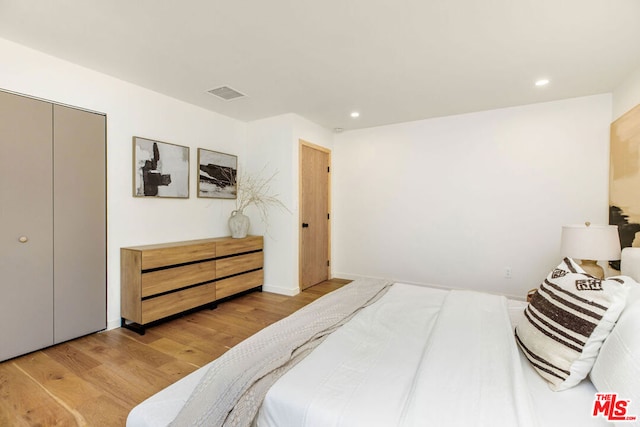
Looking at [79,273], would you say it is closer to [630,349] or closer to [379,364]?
[379,364]

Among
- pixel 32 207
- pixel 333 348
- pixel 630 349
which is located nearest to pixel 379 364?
pixel 333 348

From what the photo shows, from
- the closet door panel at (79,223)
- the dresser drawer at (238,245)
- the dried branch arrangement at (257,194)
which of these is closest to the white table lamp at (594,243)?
the dried branch arrangement at (257,194)

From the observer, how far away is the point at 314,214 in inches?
170

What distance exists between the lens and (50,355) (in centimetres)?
226

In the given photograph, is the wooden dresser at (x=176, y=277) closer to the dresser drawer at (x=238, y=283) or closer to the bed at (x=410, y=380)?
the dresser drawer at (x=238, y=283)

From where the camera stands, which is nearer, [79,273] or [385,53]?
[385,53]

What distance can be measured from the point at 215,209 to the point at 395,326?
302 centimetres

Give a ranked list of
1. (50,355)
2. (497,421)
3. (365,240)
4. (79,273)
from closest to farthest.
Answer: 1. (497,421)
2. (50,355)
3. (79,273)
4. (365,240)

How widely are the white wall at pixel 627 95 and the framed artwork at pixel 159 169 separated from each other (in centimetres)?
454

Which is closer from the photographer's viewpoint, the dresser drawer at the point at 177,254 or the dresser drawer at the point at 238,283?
the dresser drawer at the point at 177,254

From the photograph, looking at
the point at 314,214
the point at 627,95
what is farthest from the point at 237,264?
the point at 627,95

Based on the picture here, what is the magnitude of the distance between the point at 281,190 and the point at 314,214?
0.70 m

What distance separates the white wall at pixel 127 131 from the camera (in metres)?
2.32

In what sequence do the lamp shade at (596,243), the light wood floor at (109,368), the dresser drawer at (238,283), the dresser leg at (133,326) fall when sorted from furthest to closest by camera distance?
the dresser drawer at (238,283), the dresser leg at (133,326), the lamp shade at (596,243), the light wood floor at (109,368)
